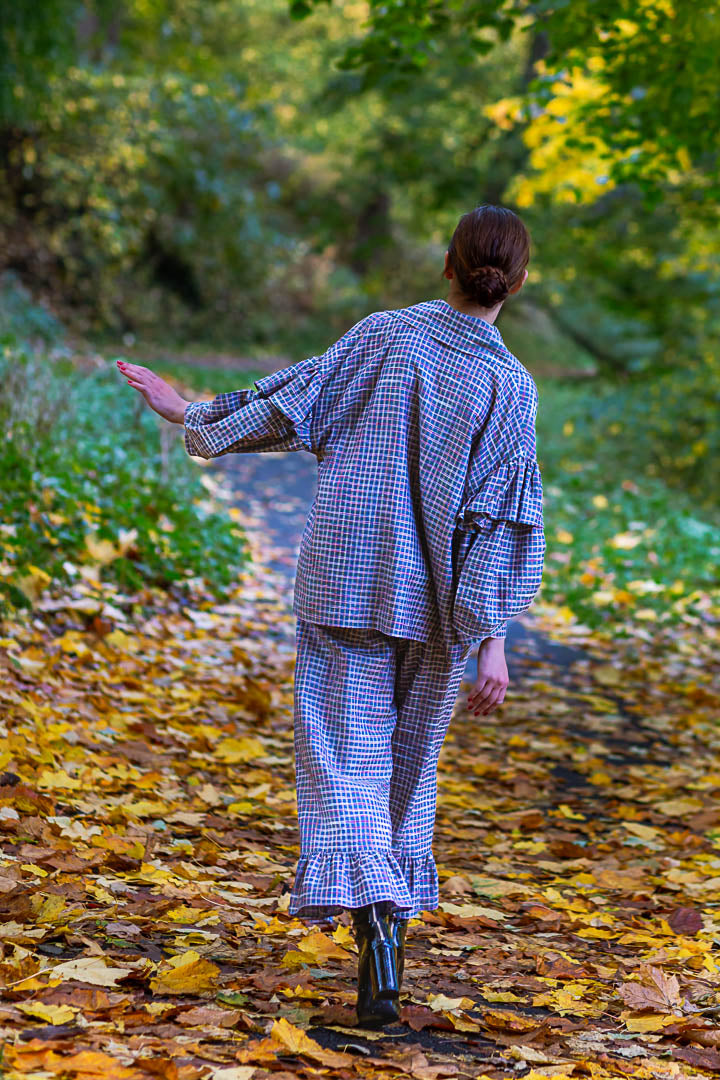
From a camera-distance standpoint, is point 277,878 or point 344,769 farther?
point 277,878

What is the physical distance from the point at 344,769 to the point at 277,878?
99cm

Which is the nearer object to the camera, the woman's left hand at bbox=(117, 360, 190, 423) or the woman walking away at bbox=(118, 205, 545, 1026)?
the woman walking away at bbox=(118, 205, 545, 1026)

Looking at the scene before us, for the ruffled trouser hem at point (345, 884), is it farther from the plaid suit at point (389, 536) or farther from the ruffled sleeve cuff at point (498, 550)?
the ruffled sleeve cuff at point (498, 550)

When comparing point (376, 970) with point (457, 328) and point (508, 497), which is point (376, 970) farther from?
point (457, 328)

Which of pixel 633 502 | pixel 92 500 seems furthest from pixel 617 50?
pixel 633 502

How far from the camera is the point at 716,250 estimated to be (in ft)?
44.0

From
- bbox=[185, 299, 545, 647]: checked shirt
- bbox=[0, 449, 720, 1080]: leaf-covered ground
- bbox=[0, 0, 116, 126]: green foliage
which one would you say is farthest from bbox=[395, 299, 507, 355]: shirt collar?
bbox=[0, 0, 116, 126]: green foliage

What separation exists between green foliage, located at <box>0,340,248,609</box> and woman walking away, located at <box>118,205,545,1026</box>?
9.33 feet

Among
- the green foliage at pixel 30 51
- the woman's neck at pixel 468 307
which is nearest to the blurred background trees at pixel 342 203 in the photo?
the green foliage at pixel 30 51

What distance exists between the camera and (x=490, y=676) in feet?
8.75

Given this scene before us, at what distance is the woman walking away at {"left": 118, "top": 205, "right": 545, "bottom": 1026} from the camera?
261 centimetres

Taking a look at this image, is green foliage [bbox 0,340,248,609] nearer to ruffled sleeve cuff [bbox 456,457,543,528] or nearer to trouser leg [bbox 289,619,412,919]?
trouser leg [bbox 289,619,412,919]

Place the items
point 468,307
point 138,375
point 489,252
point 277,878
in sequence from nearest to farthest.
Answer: point 489,252, point 468,307, point 138,375, point 277,878

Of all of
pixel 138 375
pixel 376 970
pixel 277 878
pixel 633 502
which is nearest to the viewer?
pixel 376 970
